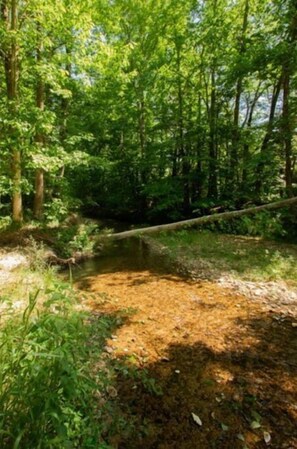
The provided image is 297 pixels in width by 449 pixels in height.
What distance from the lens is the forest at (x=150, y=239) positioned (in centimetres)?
222

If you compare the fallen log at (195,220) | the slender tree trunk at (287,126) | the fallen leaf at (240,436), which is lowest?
the fallen leaf at (240,436)

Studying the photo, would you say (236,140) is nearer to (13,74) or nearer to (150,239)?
(150,239)

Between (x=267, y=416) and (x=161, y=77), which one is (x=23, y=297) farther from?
(x=161, y=77)

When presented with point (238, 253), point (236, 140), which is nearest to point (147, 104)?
Answer: point (236, 140)

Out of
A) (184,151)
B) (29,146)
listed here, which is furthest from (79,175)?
(29,146)

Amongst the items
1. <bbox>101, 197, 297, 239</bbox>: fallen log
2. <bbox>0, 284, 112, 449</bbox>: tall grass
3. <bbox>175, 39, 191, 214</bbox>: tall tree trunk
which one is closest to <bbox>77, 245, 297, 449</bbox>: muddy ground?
<bbox>0, 284, 112, 449</bbox>: tall grass

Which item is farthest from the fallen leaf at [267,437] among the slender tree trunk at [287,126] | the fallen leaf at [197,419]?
the slender tree trunk at [287,126]

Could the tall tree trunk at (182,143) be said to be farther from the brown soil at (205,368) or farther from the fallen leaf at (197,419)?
the fallen leaf at (197,419)

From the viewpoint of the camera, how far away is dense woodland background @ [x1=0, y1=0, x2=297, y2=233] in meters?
6.48

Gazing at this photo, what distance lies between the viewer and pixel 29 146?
6.32 m

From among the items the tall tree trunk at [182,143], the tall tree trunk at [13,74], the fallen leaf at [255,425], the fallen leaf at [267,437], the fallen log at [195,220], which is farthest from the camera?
the tall tree trunk at [182,143]

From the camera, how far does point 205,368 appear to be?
3053 millimetres

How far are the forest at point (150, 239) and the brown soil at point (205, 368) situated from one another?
0.06 ft

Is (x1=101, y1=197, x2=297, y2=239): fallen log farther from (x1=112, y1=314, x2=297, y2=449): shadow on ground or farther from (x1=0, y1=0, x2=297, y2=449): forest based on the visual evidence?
(x1=112, y1=314, x2=297, y2=449): shadow on ground
